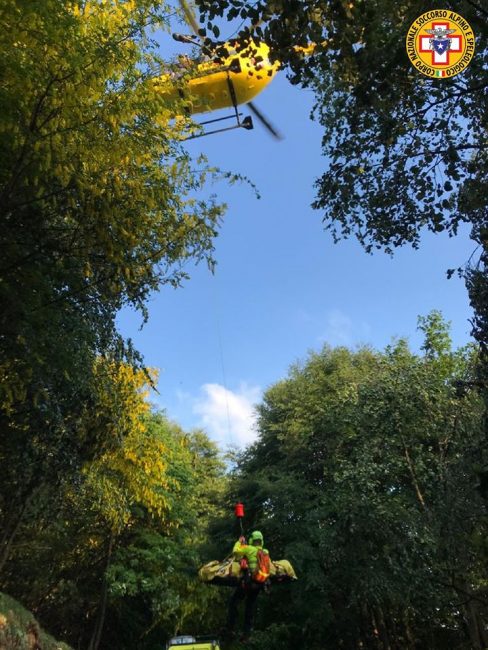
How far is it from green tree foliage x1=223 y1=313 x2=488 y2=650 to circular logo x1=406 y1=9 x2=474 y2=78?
12.4ft

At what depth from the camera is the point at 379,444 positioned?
12.8 metres

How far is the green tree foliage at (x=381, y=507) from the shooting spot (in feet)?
30.8

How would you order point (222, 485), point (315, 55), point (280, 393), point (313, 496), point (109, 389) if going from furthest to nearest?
point (222, 485) < point (280, 393) < point (313, 496) < point (109, 389) < point (315, 55)

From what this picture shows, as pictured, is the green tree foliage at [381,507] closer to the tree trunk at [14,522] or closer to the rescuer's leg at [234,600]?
the rescuer's leg at [234,600]

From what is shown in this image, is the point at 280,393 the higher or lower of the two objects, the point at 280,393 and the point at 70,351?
the higher

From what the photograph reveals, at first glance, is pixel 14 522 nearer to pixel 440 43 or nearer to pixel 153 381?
pixel 153 381

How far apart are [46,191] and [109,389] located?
359 cm

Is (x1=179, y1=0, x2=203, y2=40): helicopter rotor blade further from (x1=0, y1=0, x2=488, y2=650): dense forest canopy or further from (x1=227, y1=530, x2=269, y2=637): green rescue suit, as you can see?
(x1=227, y1=530, x2=269, y2=637): green rescue suit

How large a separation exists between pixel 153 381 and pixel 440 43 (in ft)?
20.1

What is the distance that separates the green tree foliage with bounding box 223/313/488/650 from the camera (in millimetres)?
9391

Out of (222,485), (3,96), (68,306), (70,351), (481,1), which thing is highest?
(222,485)

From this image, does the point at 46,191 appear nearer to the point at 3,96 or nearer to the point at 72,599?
the point at 3,96

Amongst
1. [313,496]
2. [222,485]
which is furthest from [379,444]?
[222,485]

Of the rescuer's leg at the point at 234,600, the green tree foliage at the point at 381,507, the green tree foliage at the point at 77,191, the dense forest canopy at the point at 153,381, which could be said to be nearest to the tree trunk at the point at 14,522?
the dense forest canopy at the point at 153,381
